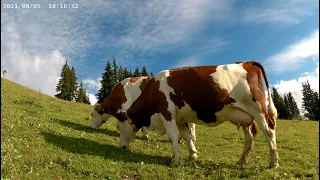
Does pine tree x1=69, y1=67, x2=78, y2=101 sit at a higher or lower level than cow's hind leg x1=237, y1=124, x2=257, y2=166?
higher

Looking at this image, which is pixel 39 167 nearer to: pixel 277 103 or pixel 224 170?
pixel 224 170

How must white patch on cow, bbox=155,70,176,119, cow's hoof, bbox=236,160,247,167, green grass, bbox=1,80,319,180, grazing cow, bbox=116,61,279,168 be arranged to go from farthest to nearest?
white patch on cow, bbox=155,70,176,119, cow's hoof, bbox=236,160,247,167, grazing cow, bbox=116,61,279,168, green grass, bbox=1,80,319,180

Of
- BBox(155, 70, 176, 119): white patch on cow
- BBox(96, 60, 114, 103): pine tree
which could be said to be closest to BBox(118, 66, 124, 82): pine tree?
BBox(96, 60, 114, 103): pine tree

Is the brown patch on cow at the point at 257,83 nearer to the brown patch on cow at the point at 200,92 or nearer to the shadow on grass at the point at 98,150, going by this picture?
the brown patch on cow at the point at 200,92

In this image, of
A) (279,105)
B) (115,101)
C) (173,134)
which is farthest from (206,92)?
(279,105)

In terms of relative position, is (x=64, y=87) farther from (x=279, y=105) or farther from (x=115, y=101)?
(x=115, y=101)

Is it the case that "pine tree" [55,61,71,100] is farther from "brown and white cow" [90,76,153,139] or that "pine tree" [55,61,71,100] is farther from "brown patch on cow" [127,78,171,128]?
"brown patch on cow" [127,78,171,128]

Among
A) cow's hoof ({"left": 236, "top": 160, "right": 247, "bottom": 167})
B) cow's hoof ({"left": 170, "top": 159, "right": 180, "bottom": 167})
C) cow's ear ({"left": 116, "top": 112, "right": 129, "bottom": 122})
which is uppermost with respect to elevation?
cow's ear ({"left": 116, "top": 112, "right": 129, "bottom": 122})
